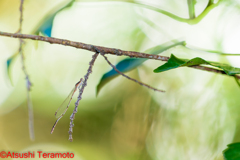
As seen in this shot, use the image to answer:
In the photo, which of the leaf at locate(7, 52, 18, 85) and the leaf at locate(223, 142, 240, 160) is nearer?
the leaf at locate(223, 142, 240, 160)

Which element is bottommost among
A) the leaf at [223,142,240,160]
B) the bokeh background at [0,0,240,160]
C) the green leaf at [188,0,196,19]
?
the leaf at [223,142,240,160]

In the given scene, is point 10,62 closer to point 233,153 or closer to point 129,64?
point 129,64

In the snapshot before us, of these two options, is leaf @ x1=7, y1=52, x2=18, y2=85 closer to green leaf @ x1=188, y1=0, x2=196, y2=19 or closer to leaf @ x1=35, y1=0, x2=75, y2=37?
leaf @ x1=35, y1=0, x2=75, y2=37

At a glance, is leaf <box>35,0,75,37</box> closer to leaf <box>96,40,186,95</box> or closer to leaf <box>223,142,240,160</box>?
leaf <box>96,40,186,95</box>

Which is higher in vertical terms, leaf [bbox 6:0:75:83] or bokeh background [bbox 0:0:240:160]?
leaf [bbox 6:0:75:83]

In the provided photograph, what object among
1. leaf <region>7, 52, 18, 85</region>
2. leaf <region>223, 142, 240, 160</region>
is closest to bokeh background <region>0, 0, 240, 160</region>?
leaf <region>7, 52, 18, 85</region>

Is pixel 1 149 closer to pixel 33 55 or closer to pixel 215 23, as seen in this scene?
pixel 33 55

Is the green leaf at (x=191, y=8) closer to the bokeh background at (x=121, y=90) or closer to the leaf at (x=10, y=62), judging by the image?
the bokeh background at (x=121, y=90)

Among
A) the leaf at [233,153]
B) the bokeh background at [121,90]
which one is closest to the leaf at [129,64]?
the bokeh background at [121,90]

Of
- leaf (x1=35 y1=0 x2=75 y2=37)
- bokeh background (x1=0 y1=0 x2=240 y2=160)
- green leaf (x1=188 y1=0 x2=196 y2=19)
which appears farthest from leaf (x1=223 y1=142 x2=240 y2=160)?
leaf (x1=35 y1=0 x2=75 y2=37)
